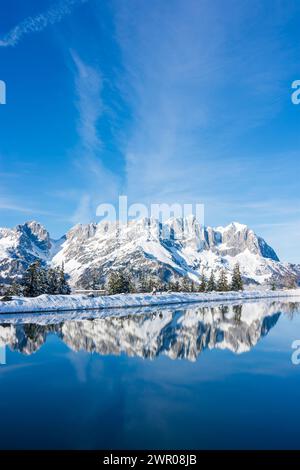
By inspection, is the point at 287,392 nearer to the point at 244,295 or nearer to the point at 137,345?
the point at 137,345

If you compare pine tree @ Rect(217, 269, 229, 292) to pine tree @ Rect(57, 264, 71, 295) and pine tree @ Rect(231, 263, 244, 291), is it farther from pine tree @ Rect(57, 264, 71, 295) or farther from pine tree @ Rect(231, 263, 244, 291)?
pine tree @ Rect(57, 264, 71, 295)

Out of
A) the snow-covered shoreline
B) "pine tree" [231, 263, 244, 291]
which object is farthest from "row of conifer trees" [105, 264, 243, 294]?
the snow-covered shoreline

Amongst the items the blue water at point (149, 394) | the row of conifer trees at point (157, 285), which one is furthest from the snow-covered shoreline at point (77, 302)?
the blue water at point (149, 394)

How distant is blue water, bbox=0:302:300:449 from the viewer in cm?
1057

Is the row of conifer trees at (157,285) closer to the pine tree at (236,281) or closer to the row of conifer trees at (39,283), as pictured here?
the pine tree at (236,281)

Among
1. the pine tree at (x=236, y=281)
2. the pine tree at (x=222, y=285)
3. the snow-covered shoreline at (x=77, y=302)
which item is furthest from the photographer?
the pine tree at (x=236, y=281)

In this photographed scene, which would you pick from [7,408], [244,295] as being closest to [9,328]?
[7,408]

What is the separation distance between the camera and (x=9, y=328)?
35.7m

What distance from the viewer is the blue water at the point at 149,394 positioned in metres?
10.6

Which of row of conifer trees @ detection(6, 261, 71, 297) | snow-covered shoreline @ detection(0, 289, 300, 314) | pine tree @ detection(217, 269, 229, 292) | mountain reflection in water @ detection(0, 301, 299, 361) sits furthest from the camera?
pine tree @ detection(217, 269, 229, 292)

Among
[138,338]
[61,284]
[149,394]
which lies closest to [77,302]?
[61,284]

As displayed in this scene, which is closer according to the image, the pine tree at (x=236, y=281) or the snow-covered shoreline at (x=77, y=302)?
the snow-covered shoreline at (x=77, y=302)
